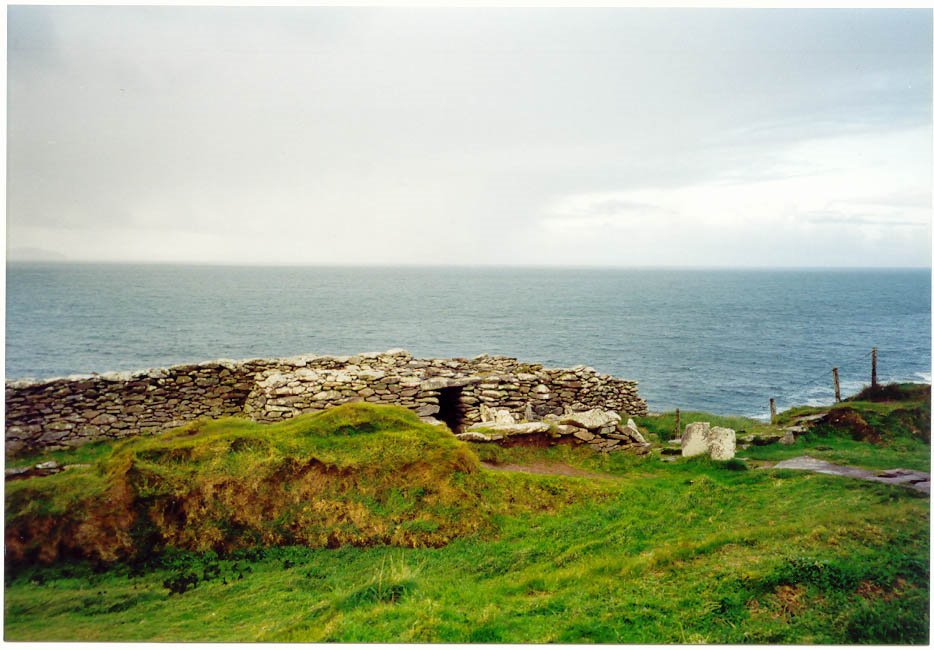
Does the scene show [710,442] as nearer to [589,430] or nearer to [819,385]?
[589,430]

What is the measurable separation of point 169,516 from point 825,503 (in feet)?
28.7

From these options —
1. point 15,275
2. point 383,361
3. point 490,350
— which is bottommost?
point 490,350

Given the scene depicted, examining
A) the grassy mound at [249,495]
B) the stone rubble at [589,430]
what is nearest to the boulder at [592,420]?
the stone rubble at [589,430]

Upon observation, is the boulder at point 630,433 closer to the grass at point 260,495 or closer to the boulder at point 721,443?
the boulder at point 721,443

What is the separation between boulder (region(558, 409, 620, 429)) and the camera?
10.4 meters

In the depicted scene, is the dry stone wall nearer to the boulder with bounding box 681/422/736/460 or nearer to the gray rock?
the gray rock

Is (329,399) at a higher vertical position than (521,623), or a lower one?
higher

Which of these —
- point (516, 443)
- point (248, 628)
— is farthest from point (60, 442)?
point (516, 443)

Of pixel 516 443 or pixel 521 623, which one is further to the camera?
pixel 516 443

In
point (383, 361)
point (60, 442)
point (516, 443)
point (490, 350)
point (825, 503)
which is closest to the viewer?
point (825, 503)

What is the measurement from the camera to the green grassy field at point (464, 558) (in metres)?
5.69

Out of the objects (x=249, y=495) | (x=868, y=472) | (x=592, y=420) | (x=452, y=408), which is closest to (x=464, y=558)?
(x=249, y=495)

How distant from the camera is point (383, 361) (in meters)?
13.4

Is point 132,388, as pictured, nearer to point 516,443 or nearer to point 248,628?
point 248,628
